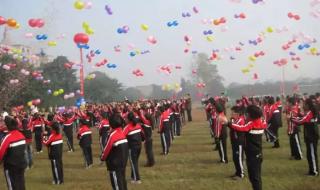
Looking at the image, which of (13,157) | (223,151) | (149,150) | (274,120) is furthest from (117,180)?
(274,120)

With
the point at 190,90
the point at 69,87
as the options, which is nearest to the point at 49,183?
the point at 69,87

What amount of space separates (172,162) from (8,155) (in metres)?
6.81

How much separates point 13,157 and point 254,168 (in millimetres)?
5549

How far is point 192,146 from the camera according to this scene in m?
17.7

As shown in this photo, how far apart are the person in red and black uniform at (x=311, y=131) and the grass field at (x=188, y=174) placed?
42cm

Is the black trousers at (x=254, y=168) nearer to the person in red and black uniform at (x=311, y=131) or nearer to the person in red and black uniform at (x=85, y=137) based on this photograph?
the person in red and black uniform at (x=311, y=131)

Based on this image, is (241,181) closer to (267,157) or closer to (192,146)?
(267,157)

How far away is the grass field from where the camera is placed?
10242 mm

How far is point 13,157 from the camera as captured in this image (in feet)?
27.9

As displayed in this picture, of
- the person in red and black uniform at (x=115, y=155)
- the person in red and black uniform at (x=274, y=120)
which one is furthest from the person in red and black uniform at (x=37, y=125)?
the person in red and black uniform at (x=115, y=155)

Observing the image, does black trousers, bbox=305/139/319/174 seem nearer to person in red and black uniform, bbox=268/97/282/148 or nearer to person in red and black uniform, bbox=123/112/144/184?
person in red and black uniform, bbox=268/97/282/148

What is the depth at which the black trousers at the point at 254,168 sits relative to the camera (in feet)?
26.8

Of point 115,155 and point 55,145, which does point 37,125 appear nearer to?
point 55,145

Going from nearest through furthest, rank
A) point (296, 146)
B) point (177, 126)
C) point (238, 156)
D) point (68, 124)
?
1. point (238, 156)
2. point (296, 146)
3. point (68, 124)
4. point (177, 126)
